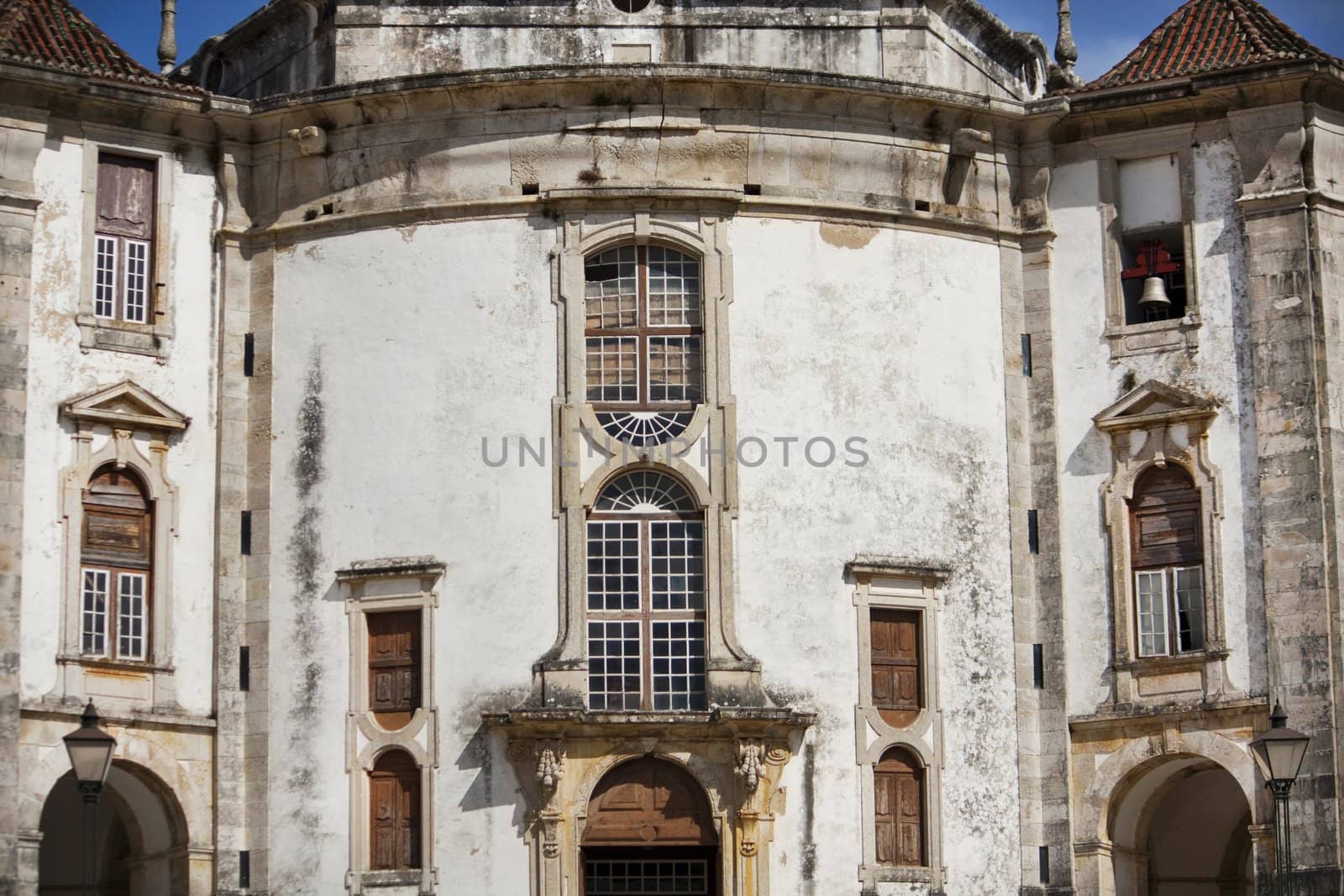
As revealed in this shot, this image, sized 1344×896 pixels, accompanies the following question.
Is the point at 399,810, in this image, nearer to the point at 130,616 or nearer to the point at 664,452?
the point at 130,616

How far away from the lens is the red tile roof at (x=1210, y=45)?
36219mm

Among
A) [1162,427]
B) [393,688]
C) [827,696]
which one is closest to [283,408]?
[393,688]

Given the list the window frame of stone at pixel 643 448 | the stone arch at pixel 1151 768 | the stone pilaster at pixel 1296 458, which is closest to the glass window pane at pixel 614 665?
the window frame of stone at pixel 643 448

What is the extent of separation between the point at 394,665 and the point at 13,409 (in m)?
6.03

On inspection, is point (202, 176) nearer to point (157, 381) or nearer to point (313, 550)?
point (157, 381)

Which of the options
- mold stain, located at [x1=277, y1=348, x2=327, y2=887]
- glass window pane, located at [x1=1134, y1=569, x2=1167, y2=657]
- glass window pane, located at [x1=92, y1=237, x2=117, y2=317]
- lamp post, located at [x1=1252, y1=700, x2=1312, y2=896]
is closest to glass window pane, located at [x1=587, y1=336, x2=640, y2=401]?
mold stain, located at [x1=277, y1=348, x2=327, y2=887]

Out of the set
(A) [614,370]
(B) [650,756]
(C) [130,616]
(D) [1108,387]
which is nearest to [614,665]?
(B) [650,756]

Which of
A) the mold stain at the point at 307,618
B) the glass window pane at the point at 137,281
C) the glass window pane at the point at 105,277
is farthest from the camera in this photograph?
the glass window pane at the point at 137,281

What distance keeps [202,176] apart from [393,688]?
787 centimetres

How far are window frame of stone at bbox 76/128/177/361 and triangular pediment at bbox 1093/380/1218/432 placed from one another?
13.0 m

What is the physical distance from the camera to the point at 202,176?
120 ft

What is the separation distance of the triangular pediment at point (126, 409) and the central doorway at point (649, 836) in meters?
7.79

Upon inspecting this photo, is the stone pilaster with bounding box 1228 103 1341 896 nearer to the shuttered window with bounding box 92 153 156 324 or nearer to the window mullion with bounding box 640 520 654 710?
the window mullion with bounding box 640 520 654 710

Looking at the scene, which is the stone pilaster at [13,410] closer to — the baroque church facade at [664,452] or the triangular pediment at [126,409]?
the baroque church facade at [664,452]
